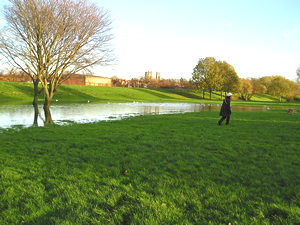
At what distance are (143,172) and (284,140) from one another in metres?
6.89

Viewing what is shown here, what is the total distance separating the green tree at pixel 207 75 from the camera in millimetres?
62316

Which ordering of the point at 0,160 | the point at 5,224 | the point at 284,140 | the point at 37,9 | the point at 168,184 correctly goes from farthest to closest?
1. the point at 37,9
2. the point at 284,140
3. the point at 0,160
4. the point at 168,184
5. the point at 5,224

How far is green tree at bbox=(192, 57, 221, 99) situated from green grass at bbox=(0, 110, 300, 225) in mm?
57447

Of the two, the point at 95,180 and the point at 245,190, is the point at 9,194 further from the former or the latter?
the point at 245,190

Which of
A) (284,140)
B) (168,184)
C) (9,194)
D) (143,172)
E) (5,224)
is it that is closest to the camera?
(5,224)

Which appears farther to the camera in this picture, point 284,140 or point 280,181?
point 284,140

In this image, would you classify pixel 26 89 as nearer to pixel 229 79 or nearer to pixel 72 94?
pixel 72 94

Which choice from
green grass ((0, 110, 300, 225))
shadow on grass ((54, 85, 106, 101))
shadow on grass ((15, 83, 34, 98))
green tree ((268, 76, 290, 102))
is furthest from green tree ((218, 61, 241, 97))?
green grass ((0, 110, 300, 225))

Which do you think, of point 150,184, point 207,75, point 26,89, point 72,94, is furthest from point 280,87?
point 150,184

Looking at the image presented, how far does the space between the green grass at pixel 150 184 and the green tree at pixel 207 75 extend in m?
57.4

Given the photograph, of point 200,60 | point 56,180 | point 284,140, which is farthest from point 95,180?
point 200,60

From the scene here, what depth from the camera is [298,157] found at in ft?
20.7

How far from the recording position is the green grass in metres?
3.40

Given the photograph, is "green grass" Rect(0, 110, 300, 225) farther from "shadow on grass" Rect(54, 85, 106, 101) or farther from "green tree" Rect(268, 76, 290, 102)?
"green tree" Rect(268, 76, 290, 102)
